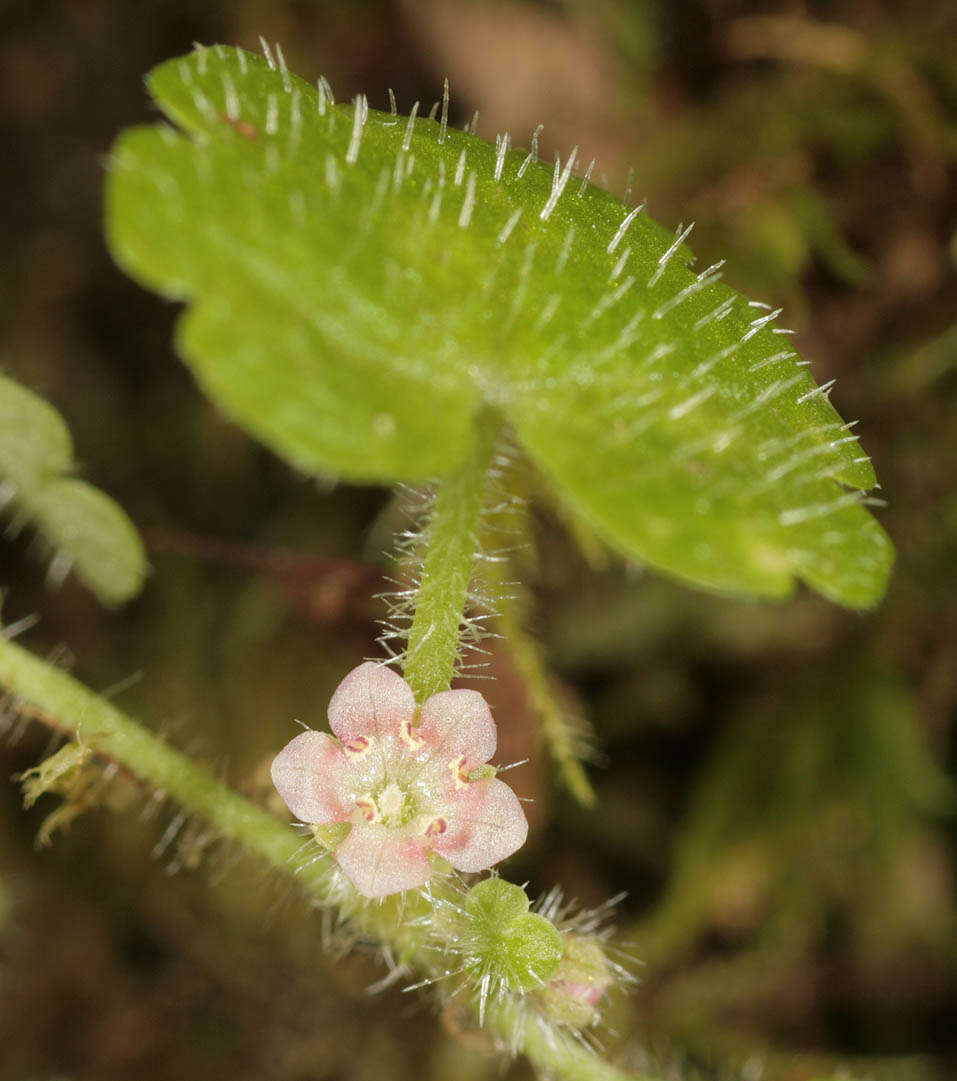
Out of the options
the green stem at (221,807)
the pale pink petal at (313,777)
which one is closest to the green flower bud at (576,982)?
the green stem at (221,807)

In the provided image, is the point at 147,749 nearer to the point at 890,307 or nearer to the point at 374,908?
the point at 374,908

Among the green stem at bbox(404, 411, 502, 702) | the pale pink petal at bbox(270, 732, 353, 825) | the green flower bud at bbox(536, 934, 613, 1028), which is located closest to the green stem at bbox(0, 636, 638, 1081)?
the green flower bud at bbox(536, 934, 613, 1028)

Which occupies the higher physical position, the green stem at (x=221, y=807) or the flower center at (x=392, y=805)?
the flower center at (x=392, y=805)

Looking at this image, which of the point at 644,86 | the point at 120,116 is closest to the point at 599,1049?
the point at 644,86

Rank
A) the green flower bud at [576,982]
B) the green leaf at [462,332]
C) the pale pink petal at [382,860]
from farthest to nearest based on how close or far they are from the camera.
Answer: the green flower bud at [576,982], the pale pink petal at [382,860], the green leaf at [462,332]

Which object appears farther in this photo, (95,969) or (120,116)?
(120,116)

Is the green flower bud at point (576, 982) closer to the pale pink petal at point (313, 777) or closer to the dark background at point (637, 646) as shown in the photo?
the pale pink petal at point (313, 777)

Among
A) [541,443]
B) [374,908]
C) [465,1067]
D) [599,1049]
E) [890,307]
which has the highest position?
[541,443]
